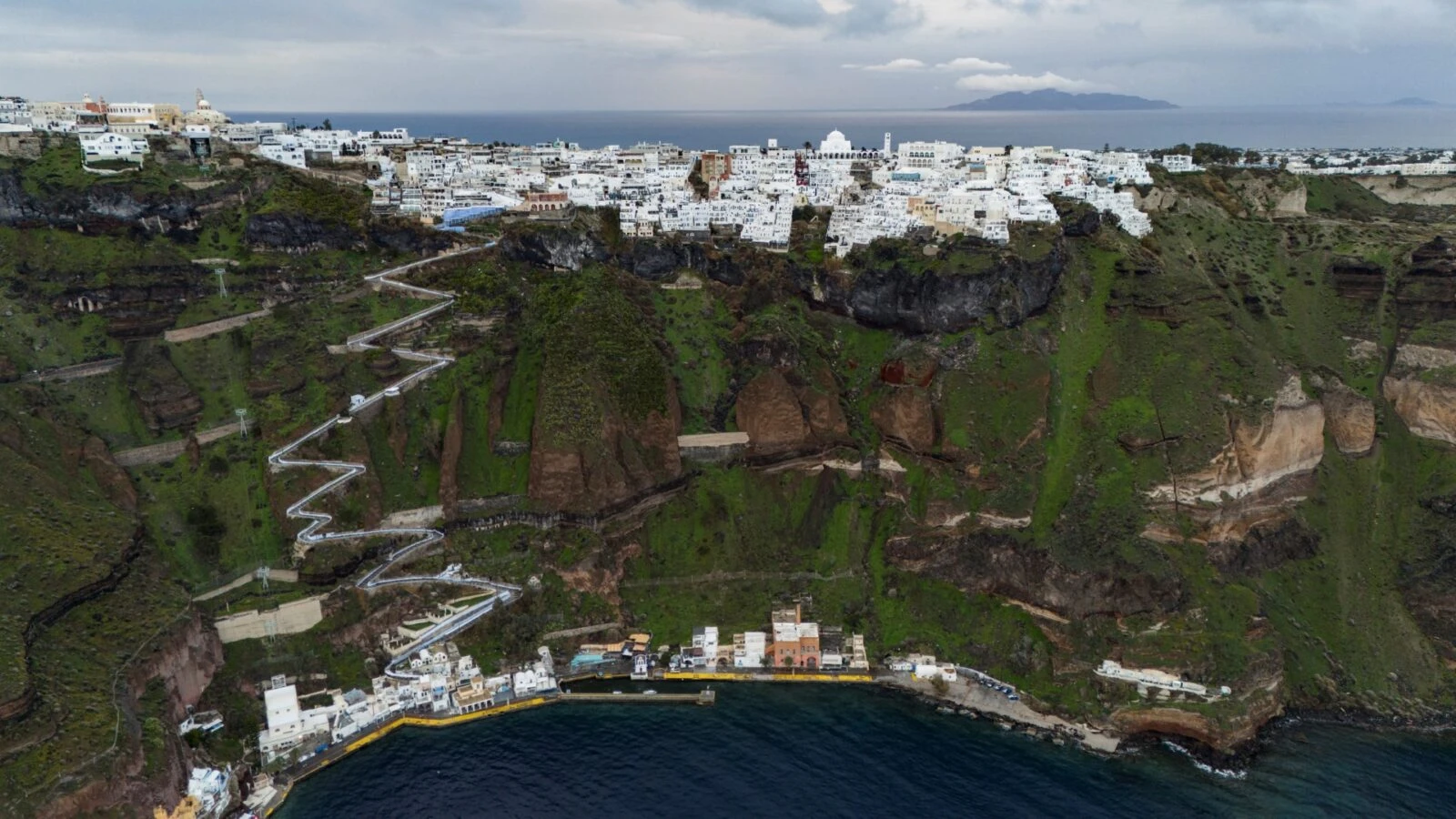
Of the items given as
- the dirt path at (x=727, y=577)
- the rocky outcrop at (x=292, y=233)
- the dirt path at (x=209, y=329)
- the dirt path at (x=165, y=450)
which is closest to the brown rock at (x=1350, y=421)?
the dirt path at (x=727, y=577)

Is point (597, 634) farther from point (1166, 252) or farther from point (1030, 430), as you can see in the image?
point (1166, 252)

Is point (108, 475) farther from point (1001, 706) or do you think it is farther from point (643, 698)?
point (1001, 706)

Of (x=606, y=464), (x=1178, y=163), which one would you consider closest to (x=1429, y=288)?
(x=1178, y=163)

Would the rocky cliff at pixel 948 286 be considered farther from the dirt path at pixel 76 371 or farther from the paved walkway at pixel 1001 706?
the dirt path at pixel 76 371

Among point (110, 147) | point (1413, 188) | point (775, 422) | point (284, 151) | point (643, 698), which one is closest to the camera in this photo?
point (643, 698)

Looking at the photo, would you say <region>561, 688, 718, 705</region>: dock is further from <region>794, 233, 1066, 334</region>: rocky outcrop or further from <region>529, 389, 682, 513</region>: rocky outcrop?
<region>794, 233, 1066, 334</region>: rocky outcrop

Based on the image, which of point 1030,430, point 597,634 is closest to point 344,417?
point 597,634
